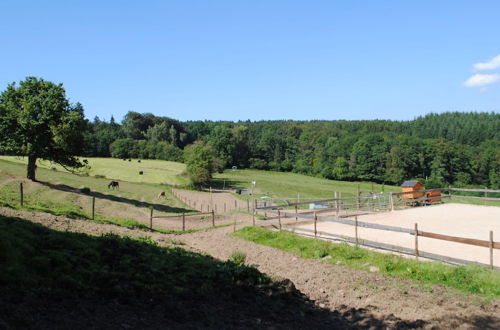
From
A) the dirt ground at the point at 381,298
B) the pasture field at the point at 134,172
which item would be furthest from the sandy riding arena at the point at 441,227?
the pasture field at the point at 134,172

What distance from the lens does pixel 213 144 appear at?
100812 millimetres

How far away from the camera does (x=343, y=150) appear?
104 m

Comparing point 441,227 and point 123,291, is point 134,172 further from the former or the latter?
point 123,291

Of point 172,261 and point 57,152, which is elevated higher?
point 57,152

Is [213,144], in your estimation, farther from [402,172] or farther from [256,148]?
[402,172]

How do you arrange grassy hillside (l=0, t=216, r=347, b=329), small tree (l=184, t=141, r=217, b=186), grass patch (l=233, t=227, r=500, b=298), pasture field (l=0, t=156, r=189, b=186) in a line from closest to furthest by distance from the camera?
1. grassy hillside (l=0, t=216, r=347, b=329)
2. grass patch (l=233, t=227, r=500, b=298)
3. pasture field (l=0, t=156, r=189, b=186)
4. small tree (l=184, t=141, r=217, b=186)

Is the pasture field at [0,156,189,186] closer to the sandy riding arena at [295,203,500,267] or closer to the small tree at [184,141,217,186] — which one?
the small tree at [184,141,217,186]

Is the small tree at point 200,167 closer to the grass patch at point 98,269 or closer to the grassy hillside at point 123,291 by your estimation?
the grass patch at point 98,269

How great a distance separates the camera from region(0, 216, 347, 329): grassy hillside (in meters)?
5.78

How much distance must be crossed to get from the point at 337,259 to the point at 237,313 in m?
7.36

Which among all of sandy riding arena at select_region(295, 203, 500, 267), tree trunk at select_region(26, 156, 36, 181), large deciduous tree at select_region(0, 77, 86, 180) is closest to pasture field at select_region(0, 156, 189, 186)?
tree trunk at select_region(26, 156, 36, 181)

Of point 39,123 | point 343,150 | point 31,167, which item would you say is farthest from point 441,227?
point 343,150

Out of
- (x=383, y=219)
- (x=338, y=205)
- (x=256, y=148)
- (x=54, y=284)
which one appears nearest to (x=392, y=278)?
(x=54, y=284)

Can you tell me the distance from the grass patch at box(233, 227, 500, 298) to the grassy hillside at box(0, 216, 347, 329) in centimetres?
442
